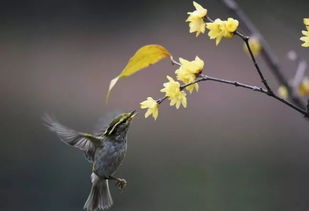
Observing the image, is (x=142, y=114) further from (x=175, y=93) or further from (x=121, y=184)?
(x=175, y=93)

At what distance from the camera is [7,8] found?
4.69 m

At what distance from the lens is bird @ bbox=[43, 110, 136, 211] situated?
53.6 inches

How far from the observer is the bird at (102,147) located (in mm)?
1360

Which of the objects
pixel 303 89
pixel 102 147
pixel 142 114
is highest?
pixel 142 114

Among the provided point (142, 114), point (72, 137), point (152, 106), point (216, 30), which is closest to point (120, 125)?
point (72, 137)

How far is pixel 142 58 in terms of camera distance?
109 cm

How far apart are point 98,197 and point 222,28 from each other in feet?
2.11

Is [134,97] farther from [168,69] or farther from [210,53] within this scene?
[210,53]

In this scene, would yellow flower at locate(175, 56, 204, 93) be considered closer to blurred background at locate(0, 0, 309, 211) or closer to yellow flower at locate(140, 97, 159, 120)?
yellow flower at locate(140, 97, 159, 120)

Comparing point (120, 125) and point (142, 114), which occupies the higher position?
point (142, 114)

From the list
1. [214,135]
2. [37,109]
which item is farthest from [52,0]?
[214,135]

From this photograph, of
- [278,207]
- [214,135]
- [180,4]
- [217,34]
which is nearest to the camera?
[217,34]

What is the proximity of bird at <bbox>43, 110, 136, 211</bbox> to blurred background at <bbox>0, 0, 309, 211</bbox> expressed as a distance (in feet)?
7.00

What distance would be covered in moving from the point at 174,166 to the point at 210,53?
0.83 meters
